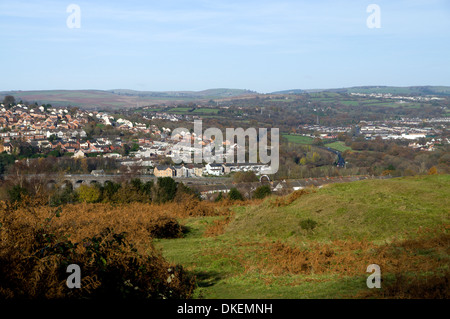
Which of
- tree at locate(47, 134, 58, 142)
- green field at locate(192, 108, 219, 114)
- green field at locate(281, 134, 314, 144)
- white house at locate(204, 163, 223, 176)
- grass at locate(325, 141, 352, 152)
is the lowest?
white house at locate(204, 163, 223, 176)

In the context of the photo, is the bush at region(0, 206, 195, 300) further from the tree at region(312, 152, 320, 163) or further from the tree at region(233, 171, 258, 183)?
the tree at region(312, 152, 320, 163)

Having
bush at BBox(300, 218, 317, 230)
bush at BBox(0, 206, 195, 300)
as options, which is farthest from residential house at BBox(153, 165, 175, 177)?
bush at BBox(0, 206, 195, 300)

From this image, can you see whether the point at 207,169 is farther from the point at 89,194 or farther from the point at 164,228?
the point at 164,228

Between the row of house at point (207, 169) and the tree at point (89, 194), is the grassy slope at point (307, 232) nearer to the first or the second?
the tree at point (89, 194)

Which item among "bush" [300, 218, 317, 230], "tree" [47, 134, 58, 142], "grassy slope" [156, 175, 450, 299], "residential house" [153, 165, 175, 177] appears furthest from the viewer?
"tree" [47, 134, 58, 142]

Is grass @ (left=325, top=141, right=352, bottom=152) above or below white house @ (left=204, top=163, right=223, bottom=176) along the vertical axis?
above

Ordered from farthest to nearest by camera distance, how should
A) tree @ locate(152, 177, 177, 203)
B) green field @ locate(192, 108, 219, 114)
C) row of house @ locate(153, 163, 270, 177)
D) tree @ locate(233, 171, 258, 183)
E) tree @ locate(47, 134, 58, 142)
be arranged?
green field @ locate(192, 108, 219, 114)
tree @ locate(47, 134, 58, 142)
row of house @ locate(153, 163, 270, 177)
tree @ locate(233, 171, 258, 183)
tree @ locate(152, 177, 177, 203)

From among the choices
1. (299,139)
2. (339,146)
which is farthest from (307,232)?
(299,139)
